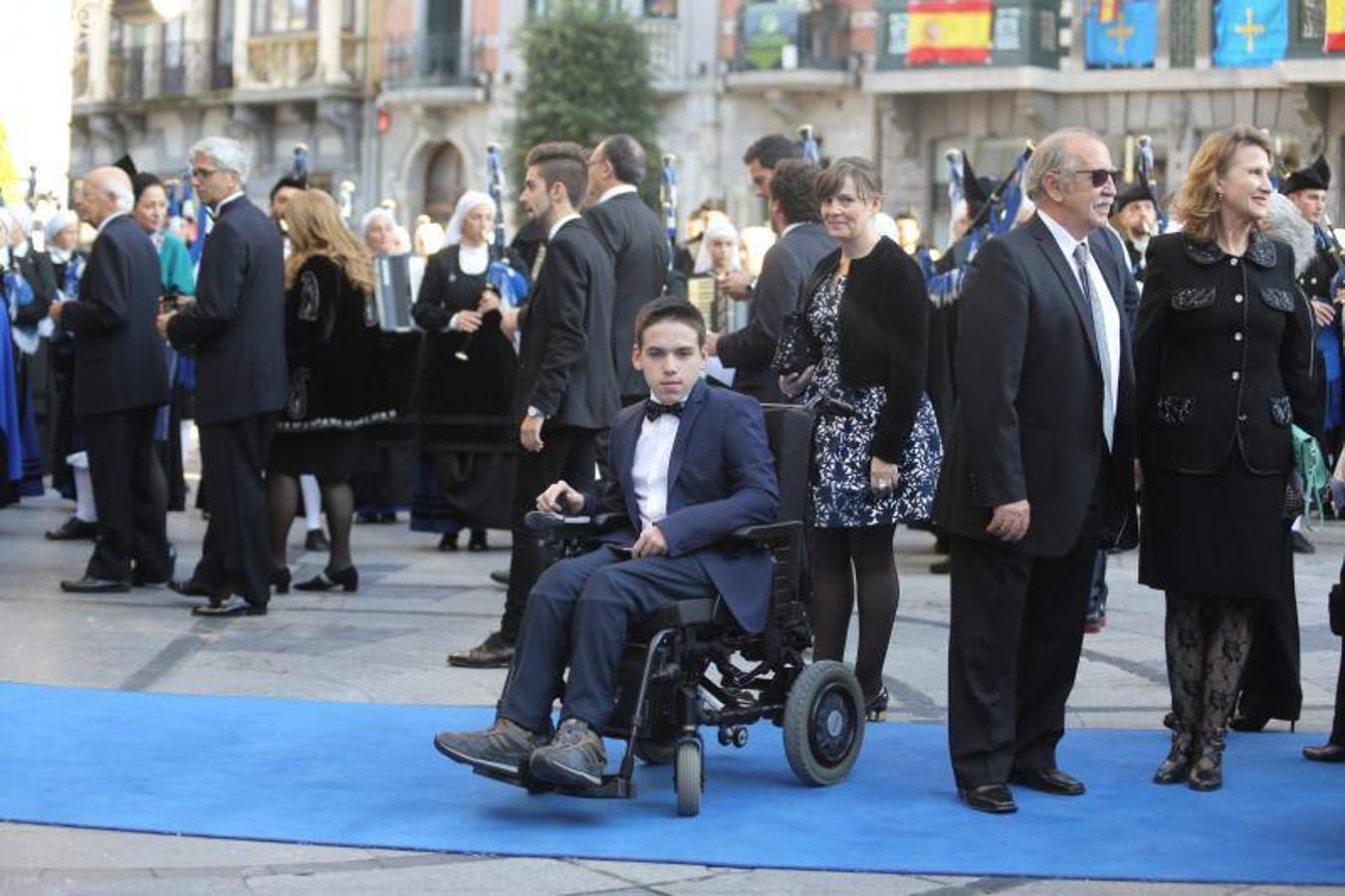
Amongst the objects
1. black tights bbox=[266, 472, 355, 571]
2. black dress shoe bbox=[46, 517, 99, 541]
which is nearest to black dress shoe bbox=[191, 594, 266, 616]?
black tights bbox=[266, 472, 355, 571]

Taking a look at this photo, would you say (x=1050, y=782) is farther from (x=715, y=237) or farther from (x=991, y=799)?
(x=715, y=237)

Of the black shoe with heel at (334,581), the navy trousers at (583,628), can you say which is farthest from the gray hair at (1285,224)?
the black shoe with heel at (334,581)

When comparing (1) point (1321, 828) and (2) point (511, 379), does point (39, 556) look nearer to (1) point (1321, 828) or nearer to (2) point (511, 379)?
(2) point (511, 379)

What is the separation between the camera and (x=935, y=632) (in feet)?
38.5

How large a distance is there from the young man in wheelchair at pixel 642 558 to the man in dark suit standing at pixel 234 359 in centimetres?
364

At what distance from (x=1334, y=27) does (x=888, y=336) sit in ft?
95.3

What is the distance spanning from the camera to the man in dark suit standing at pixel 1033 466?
25.6ft

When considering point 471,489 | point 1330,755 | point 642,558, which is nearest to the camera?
point 642,558

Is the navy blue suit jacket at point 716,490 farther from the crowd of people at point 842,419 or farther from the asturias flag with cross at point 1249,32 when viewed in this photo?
the asturias flag with cross at point 1249,32

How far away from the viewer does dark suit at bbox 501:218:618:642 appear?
1038 cm

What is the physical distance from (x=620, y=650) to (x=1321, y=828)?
77.6 inches

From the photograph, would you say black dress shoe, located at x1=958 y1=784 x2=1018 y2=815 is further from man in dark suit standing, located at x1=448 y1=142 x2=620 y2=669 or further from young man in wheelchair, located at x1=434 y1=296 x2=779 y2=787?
man in dark suit standing, located at x1=448 y1=142 x2=620 y2=669

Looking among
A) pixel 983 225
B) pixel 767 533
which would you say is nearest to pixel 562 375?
pixel 767 533

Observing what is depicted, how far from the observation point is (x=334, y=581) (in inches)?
512
